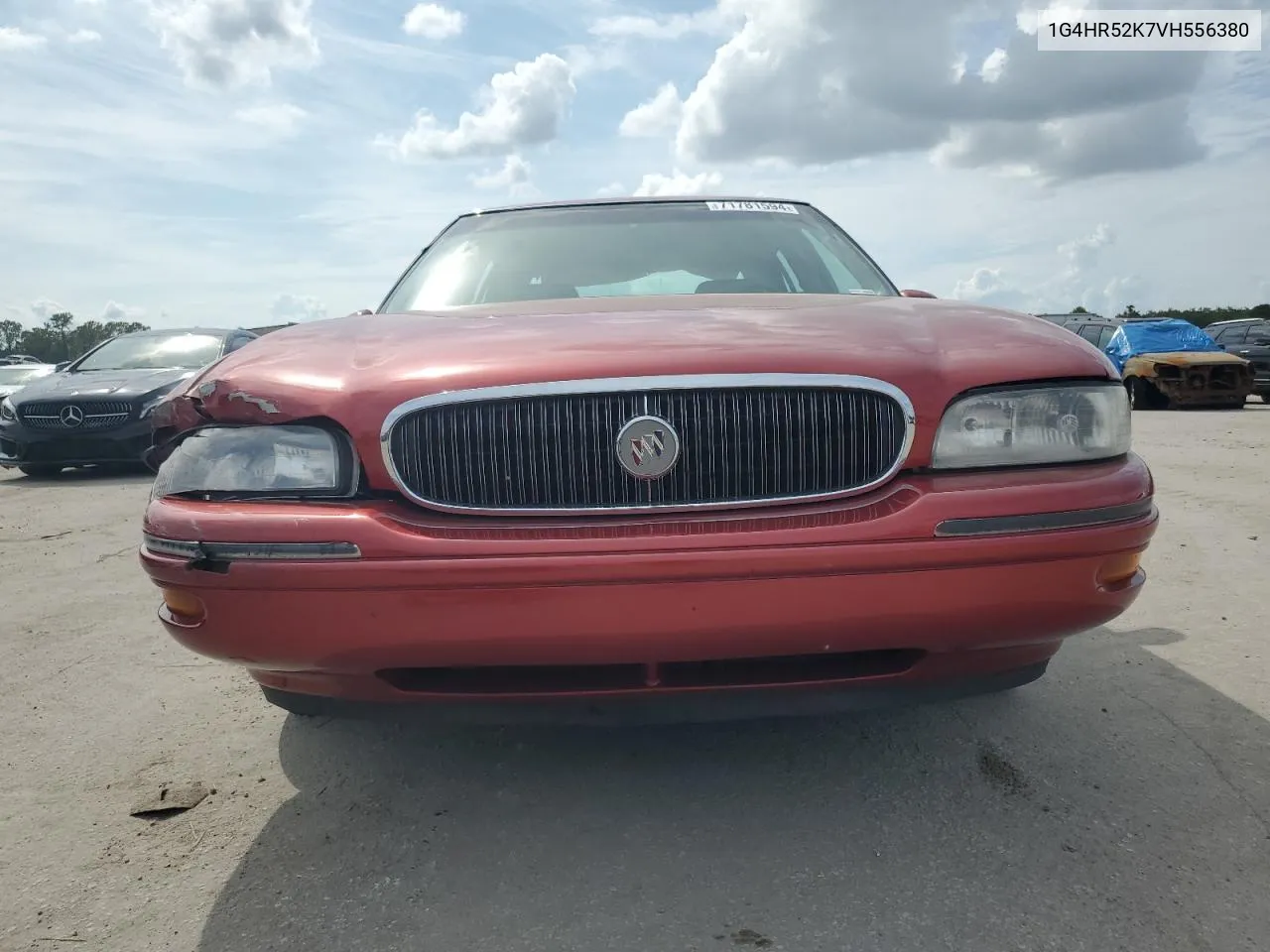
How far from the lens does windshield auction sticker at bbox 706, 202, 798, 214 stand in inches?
136

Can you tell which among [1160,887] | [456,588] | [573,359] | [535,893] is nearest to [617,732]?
[535,893]

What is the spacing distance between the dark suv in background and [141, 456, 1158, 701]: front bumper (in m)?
16.0

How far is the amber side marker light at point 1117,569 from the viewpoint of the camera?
72.5 inches

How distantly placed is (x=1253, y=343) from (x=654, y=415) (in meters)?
18.7

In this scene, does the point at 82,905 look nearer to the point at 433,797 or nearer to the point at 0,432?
the point at 433,797

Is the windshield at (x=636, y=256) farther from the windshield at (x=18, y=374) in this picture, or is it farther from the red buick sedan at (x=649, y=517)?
the windshield at (x=18, y=374)

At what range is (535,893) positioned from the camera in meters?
1.79

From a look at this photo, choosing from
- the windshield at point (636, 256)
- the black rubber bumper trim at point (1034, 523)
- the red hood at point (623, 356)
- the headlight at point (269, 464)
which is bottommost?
the black rubber bumper trim at point (1034, 523)

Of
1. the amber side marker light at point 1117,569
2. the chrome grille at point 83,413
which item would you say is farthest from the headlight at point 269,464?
the chrome grille at point 83,413

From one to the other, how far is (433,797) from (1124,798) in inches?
59.6

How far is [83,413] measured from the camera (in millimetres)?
8789

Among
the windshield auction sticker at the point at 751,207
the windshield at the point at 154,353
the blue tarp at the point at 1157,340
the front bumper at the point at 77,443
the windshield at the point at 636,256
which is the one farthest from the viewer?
the blue tarp at the point at 1157,340

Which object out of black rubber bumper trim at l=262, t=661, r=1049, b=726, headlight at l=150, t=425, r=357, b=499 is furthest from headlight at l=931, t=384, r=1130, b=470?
headlight at l=150, t=425, r=357, b=499

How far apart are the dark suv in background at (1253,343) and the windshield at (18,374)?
65.0 feet
